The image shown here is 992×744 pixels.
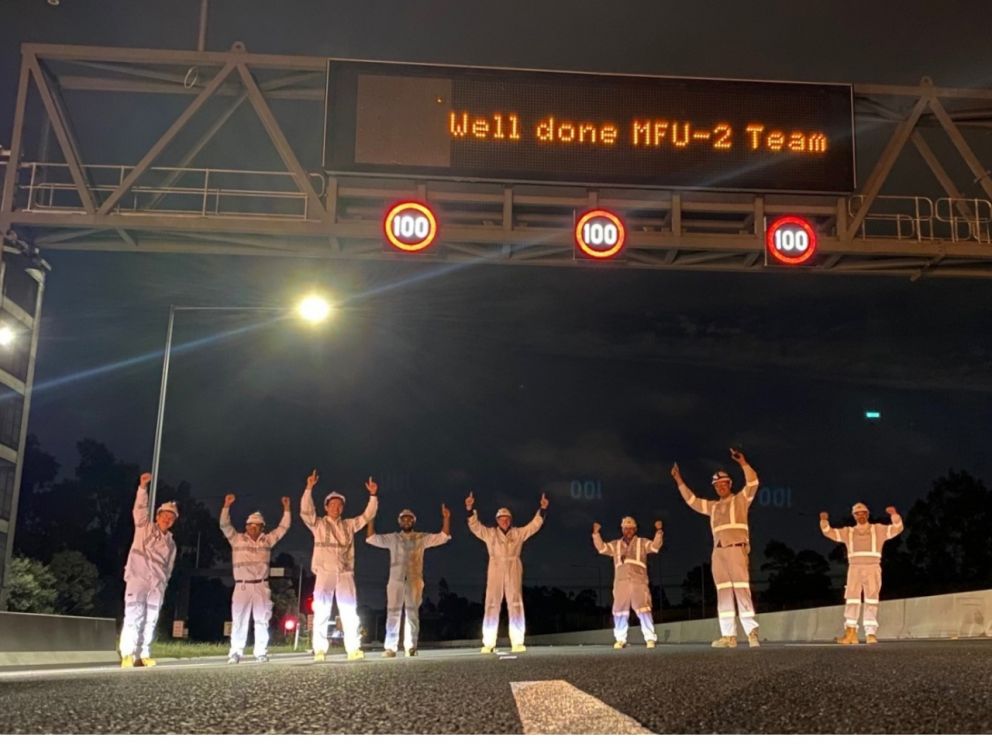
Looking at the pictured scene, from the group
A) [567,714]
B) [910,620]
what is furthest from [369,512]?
[910,620]

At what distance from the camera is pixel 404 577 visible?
13344 millimetres

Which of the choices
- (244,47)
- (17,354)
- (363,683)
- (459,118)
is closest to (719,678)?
(363,683)

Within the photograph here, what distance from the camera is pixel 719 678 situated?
5180 mm

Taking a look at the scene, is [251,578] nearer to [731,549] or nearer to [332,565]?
[332,565]

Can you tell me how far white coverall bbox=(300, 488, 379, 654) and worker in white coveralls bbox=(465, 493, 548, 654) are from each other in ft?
7.43

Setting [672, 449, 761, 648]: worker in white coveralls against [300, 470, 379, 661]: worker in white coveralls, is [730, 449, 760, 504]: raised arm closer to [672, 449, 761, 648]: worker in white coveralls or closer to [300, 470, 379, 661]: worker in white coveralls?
[672, 449, 761, 648]: worker in white coveralls

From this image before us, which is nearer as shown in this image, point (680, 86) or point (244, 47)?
point (680, 86)

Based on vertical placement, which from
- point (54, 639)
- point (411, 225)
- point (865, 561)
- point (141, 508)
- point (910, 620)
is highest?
point (411, 225)

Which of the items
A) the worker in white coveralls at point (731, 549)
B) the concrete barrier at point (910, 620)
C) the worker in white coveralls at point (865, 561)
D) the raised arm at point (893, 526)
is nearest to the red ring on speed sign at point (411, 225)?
the worker in white coveralls at point (731, 549)

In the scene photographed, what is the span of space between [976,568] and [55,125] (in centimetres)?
5276

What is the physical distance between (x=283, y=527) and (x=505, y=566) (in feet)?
11.0

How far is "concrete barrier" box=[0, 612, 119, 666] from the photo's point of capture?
14344 mm

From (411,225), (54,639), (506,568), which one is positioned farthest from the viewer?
(54,639)
